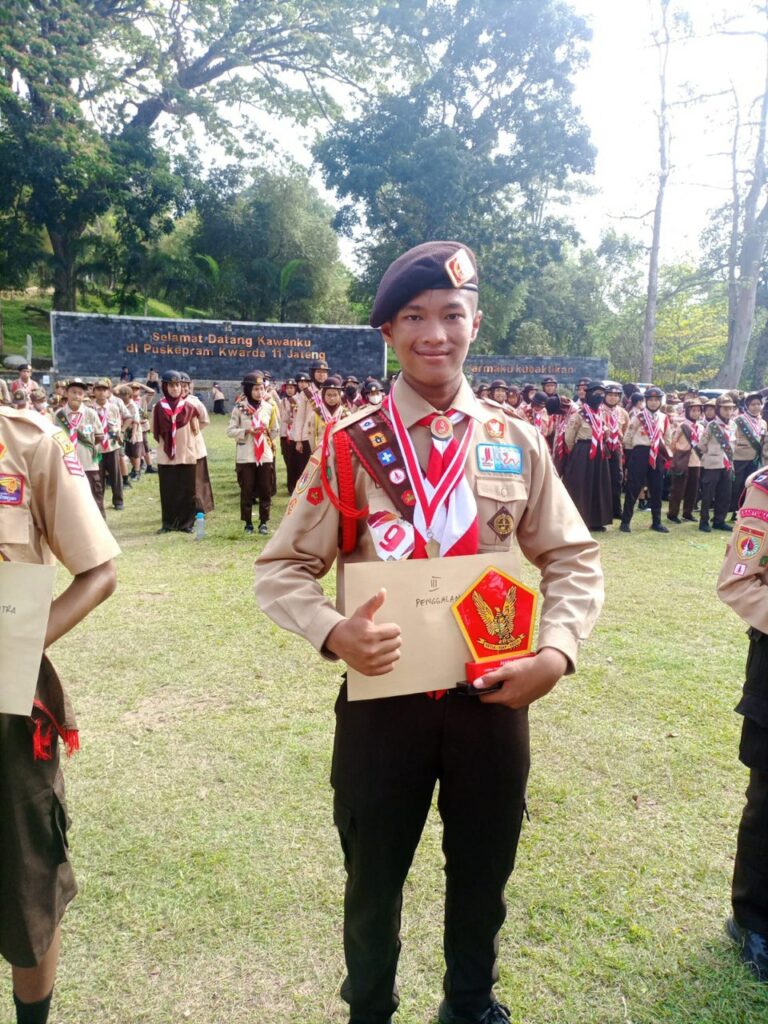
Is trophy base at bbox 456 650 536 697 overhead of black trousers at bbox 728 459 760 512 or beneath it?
beneath

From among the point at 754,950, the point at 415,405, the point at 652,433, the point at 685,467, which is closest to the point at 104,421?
the point at 652,433

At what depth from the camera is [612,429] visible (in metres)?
10.1

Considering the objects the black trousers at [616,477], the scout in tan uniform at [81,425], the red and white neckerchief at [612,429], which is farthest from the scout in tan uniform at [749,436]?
the scout in tan uniform at [81,425]

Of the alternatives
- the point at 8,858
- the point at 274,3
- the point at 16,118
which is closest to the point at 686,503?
the point at 8,858

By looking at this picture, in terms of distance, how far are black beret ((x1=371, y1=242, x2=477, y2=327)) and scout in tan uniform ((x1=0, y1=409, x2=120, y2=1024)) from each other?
87cm

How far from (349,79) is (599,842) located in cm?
3416

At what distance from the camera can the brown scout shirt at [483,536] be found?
5.30ft

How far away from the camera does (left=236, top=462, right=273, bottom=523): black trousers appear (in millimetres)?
8898

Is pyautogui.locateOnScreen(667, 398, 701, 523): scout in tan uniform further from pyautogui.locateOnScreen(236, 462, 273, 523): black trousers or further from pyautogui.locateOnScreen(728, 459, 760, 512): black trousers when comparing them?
pyautogui.locateOnScreen(236, 462, 273, 523): black trousers

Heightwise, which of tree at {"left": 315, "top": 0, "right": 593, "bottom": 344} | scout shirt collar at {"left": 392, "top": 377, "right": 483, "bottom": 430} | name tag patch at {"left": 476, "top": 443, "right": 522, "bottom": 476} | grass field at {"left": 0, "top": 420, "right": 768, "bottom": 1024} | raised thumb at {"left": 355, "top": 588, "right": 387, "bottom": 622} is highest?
tree at {"left": 315, "top": 0, "right": 593, "bottom": 344}

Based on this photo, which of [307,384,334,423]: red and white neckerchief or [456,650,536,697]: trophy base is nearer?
[456,650,536,697]: trophy base

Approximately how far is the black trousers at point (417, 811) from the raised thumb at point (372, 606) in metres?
0.33

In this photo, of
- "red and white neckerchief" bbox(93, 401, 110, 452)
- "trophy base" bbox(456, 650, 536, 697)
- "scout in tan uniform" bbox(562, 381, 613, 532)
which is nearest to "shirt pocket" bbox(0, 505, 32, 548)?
"trophy base" bbox(456, 650, 536, 697)

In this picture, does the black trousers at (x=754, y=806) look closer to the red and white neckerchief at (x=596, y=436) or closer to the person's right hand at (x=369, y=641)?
the person's right hand at (x=369, y=641)
